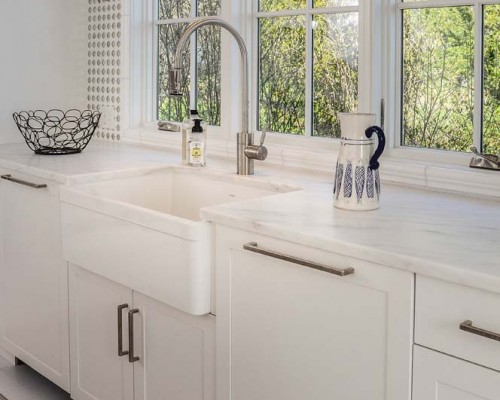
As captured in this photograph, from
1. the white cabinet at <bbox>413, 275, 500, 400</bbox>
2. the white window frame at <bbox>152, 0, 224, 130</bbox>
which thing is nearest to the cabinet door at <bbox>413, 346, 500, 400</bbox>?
the white cabinet at <bbox>413, 275, 500, 400</bbox>

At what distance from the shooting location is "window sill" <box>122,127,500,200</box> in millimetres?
2186

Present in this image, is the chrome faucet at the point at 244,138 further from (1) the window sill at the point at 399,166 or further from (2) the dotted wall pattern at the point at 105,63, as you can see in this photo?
(2) the dotted wall pattern at the point at 105,63

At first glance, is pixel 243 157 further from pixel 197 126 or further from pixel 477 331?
pixel 477 331

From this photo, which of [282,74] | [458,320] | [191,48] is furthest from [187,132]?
[458,320]

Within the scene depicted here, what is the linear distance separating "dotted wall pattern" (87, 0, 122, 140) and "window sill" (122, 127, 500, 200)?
64 centimetres

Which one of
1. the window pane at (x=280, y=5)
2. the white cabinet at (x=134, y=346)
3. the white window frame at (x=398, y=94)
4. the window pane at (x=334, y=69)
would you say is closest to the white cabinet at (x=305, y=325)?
the white cabinet at (x=134, y=346)

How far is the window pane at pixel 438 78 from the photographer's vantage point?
2320 millimetres

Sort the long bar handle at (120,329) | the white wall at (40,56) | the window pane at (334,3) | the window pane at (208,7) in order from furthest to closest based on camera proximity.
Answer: the white wall at (40,56) → the window pane at (208,7) → the window pane at (334,3) → the long bar handle at (120,329)

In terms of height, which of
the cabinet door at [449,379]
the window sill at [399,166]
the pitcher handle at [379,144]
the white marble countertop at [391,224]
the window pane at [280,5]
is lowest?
the cabinet door at [449,379]

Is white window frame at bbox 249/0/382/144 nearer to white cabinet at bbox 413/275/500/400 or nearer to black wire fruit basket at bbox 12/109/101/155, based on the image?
black wire fruit basket at bbox 12/109/101/155

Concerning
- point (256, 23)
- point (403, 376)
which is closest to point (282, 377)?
point (403, 376)

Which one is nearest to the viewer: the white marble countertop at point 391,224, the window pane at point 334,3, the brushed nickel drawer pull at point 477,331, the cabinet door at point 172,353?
A: the brushed nickel drawer pull at point 477,331

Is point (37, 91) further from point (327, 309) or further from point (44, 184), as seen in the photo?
point (327, 309)

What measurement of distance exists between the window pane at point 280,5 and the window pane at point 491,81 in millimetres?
764
